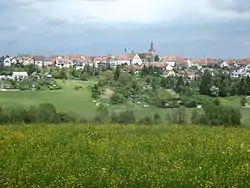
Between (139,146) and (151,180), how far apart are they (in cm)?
695

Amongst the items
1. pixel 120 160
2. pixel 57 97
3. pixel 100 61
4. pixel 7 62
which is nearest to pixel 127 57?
pixel 100 61

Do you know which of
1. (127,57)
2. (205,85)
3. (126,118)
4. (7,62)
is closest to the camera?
(126,118)

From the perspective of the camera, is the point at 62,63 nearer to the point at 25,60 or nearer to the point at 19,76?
the point at 25,60

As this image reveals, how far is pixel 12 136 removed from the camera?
20.5m

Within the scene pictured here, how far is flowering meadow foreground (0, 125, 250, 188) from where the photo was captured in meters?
11.3

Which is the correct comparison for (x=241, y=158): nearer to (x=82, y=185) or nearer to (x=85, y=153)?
(x=85, y=153)

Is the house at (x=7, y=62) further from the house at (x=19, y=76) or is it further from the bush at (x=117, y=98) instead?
the bush at (x=117, y=98)

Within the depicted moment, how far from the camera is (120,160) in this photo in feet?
47.5

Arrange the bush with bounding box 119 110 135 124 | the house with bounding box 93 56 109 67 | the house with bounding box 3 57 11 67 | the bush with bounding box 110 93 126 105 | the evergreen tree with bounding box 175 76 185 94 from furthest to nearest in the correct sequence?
the house with bounding box 93 56 109 67
the house with bounding box 3 57 11 67
the evergreen tree with bounding box 175 76 185 94
the bush with bounding box 110 93 126 105
the bush with bounding box 119 110 135 124

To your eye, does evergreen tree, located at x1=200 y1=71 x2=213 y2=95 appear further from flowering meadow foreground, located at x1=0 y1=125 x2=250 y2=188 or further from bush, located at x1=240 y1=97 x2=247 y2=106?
flowering meadow foreground, located at x1=0 y1=125 x2=250 y2=188

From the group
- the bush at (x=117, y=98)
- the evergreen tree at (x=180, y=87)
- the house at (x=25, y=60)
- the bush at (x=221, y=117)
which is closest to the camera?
the bush at (x=221, y=117)

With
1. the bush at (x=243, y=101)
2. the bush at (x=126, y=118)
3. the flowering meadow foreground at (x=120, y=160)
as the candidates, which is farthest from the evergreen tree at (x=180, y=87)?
the flowering meadow foreground at (x=120, y=160)

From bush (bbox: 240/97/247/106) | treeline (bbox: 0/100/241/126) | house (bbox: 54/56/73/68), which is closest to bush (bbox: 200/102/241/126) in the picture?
treeline (bbox: 0/100/241/126)

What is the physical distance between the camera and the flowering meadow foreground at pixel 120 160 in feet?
36.9
